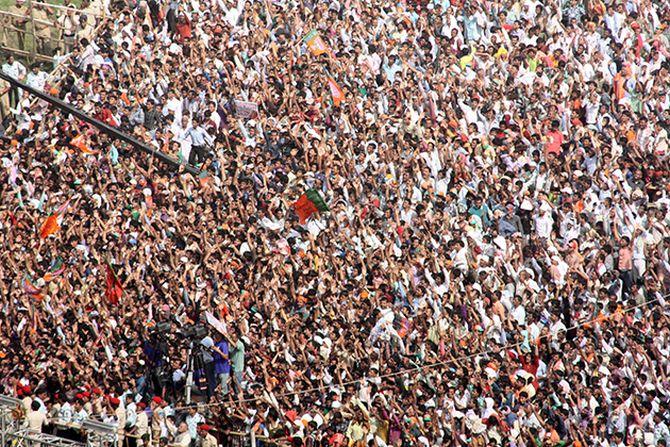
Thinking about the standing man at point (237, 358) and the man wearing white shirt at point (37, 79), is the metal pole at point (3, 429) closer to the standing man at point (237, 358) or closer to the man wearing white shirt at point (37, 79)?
the standing man at point (237, 358)

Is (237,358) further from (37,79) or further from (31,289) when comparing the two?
(37,79)

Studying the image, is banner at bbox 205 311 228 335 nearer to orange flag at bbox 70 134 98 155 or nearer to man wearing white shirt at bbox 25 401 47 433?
man wearing white shirt at bbox 25 401 47 433

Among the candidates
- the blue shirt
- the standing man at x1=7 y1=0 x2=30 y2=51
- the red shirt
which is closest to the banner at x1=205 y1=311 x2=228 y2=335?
the blue shirt

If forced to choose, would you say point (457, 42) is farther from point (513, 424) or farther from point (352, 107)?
point (513, 424)

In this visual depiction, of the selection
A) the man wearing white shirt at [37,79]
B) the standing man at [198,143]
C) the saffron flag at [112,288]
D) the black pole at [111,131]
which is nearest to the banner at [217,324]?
the saffron flag at [112,288]

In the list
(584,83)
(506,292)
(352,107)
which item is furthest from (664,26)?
(506,292)

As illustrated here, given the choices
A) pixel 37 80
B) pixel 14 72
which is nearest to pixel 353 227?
pixel 37 80
